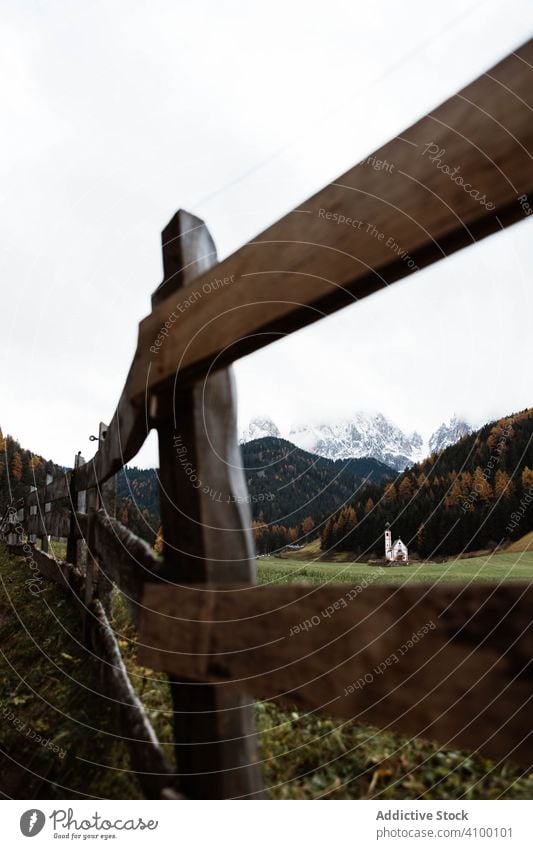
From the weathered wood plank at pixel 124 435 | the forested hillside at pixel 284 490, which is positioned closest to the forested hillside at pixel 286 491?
the forested hillside at pixel 284 490

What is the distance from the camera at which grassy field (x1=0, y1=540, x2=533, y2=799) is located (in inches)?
88.6

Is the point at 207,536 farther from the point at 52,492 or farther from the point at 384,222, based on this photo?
the point at 52,492

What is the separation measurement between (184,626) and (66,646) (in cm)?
302

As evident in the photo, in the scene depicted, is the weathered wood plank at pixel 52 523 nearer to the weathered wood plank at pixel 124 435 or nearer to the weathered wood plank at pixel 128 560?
the weathered wood plank at pixel 124 435

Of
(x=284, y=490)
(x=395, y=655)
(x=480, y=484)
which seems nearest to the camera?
(x=395, y=655)

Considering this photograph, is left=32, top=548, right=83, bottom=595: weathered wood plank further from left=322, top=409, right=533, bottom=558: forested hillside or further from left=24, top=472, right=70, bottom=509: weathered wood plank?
left=322, top=409, right=533, bottom=558: forested hillside

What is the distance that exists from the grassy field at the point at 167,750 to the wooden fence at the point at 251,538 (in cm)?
64

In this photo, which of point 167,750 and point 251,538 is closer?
point 251,538

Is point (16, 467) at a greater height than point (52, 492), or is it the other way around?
point (16, 467)
